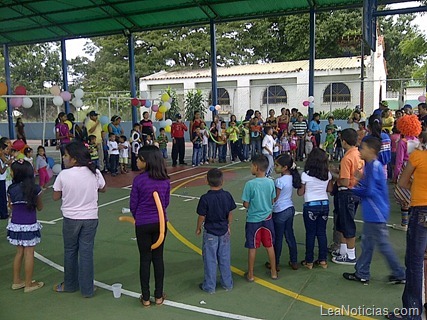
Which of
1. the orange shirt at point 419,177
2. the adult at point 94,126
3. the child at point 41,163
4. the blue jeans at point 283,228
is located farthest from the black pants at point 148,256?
the adult at point 94,126

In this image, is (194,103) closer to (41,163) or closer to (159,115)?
(159,115)

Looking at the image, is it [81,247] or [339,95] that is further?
[339,95]

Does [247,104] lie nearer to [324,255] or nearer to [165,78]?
[165,78]

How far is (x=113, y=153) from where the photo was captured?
12.9 meters

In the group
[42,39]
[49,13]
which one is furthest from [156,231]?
[42,39]

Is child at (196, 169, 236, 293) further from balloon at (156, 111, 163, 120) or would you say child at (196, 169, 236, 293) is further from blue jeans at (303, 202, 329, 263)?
balloon at (156, 111, 163, 120)

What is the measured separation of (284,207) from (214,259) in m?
1.08

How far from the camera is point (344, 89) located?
2495cm

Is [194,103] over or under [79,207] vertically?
over

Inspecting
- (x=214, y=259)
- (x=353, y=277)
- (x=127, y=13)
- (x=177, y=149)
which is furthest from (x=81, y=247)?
(x=127, y=13)

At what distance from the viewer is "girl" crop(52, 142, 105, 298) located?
4477mm

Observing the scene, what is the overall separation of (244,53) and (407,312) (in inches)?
1285

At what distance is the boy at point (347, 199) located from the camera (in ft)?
16.6

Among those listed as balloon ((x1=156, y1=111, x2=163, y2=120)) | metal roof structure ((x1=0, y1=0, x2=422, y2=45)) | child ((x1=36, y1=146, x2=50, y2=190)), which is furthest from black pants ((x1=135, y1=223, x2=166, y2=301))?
metal roof structure ((x1=0, y1=0, x2=422, y2=45))
